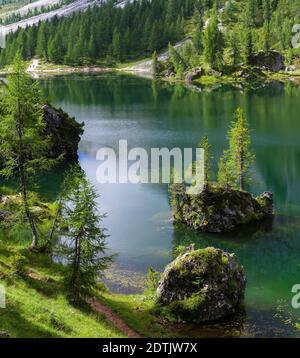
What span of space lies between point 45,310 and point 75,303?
5678 mm

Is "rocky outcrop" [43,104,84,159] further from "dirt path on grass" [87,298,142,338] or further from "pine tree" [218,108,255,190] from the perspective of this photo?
"dirt path on grass" [87,298,142,338]

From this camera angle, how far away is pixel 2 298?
33.7 m

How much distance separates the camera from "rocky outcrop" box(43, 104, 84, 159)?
103875 millimetres

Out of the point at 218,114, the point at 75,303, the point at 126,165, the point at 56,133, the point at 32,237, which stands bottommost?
the point at 75,303

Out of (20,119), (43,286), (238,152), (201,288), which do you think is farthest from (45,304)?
(238,152)

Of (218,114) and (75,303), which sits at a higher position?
(218,114)

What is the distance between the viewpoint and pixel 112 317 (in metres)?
41.2

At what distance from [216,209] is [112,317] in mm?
28967

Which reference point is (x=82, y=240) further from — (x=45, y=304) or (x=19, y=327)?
(x=19, y=327)

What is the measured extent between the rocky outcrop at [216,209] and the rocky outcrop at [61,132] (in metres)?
42.4

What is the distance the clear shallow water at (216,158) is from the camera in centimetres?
5122

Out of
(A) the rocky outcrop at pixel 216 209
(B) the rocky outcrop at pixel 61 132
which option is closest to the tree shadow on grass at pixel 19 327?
(A) the rocky outcrop at pixel 216 209
